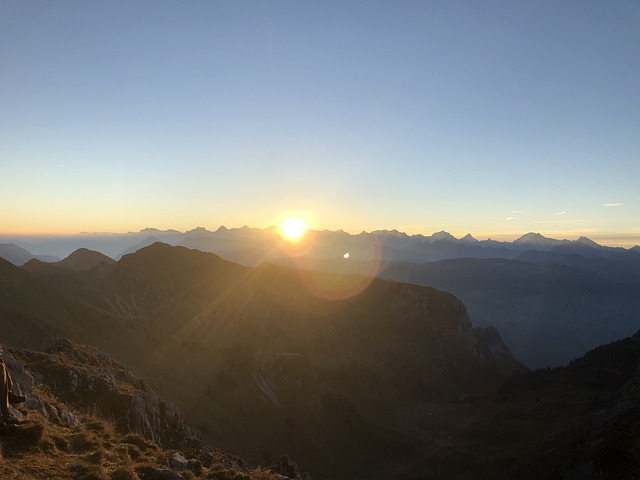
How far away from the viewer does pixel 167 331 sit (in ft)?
350

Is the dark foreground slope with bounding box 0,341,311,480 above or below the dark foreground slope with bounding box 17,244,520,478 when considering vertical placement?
above

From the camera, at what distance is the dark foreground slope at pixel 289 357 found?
282 ft

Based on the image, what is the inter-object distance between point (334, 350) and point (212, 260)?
63140mm

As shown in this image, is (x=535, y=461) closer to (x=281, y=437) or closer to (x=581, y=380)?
(x=281, y=437)

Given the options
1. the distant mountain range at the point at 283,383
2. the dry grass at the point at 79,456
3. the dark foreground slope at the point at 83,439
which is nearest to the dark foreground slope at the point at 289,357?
the distant mountain range at the point at 283,383

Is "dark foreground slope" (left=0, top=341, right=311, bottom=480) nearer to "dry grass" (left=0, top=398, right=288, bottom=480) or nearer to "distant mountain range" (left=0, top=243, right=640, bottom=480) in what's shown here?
"dry grass" (left=0, top=398, right=288, bottom=480)

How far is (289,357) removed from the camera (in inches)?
4500

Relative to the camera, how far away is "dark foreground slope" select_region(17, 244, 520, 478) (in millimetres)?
85938

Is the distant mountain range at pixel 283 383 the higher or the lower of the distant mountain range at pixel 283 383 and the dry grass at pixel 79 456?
the lower

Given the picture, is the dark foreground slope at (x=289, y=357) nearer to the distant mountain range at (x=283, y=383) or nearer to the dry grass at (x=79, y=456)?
the distant mountain range at (x=283, y=383)

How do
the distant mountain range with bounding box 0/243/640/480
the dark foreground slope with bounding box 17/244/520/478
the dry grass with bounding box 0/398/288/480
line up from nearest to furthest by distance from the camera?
the dry grass with bounding box 0/398/288/480
the distant mountain range with bounding box 0/243/640/480
the dark foreground slope with bounding box 17/244/520/478

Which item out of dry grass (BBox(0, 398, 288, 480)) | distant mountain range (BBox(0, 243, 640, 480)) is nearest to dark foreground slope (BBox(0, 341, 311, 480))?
dry grass (BBox(0, 398, 288, 480))

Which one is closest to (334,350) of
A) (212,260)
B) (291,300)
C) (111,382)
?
(291,300)

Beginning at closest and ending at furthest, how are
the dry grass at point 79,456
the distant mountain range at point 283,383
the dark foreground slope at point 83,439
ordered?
the dry grass at point 79,456, the dark foreground slope at point 83,439, the distant mountain range at point 283,383
